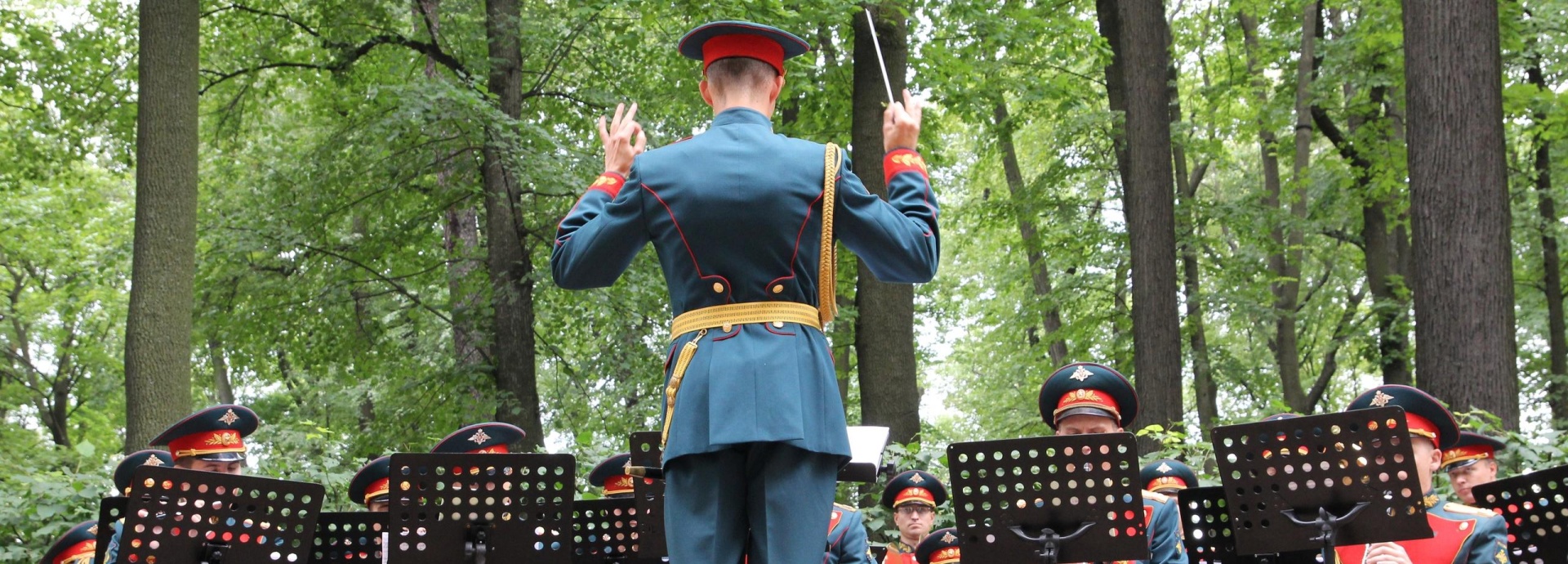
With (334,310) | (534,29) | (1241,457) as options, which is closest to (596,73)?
(534,29)

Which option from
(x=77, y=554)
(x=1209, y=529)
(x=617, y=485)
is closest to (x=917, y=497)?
(x=617, y=485)

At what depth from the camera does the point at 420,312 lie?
17484 mm

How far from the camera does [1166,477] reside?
7660 mm

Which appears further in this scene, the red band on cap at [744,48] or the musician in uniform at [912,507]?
the musician in uniform at [912,507]

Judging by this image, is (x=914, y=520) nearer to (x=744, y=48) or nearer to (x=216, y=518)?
(x=216, y=518)

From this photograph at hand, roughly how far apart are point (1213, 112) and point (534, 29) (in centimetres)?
1053

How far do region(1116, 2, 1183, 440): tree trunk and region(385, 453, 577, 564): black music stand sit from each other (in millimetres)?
9377

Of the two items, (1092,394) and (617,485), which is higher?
(1092,394)

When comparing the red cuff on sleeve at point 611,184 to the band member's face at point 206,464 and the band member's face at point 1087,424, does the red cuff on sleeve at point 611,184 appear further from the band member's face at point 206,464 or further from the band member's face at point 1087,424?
the band member's face at point 206,464

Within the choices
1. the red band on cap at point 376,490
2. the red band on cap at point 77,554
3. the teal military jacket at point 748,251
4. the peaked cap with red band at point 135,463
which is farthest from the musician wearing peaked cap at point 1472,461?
the red band on cap at point 77,554

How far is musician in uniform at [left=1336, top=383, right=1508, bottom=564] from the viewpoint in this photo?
18.0 feet

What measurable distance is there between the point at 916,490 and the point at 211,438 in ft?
14.0

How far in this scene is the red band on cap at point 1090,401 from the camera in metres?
6.38

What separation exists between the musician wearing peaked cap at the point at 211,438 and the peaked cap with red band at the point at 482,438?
44.2 inches
